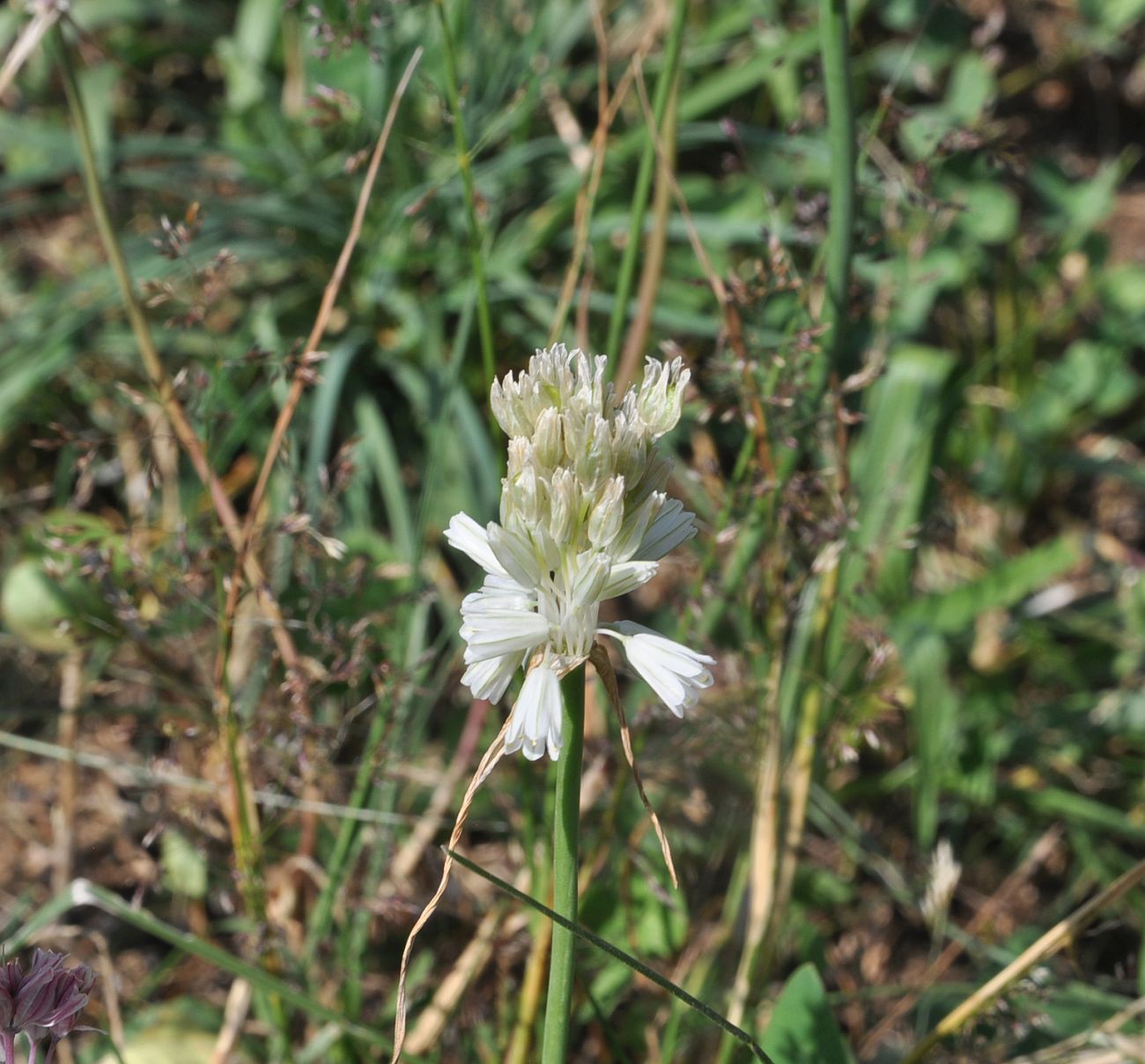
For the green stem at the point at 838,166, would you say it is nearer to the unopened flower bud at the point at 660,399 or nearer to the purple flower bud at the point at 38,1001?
the unopened flower bud at the point at 660,399

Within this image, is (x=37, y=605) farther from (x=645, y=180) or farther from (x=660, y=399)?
(x=660, y=399)

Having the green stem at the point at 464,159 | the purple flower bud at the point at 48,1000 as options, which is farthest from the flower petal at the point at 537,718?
the green stem at the point at 464,159

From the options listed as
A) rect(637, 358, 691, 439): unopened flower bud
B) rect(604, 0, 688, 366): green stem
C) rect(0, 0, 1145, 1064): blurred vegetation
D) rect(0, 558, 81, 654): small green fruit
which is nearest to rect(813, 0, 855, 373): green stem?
rect(0, 0, 1145, 1064): blurred vegetation

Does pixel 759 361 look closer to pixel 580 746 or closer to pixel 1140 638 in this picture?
pixel 580 746

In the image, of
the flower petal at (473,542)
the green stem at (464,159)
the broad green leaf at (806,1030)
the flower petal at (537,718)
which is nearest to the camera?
the flower petal at (537,718)

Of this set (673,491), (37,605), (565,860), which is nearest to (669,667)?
(565,860)

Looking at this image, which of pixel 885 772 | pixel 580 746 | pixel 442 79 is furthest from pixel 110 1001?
pixel 442 79

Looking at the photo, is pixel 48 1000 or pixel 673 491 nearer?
pixel 48 1000

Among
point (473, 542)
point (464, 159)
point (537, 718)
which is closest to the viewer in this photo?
point (537, 718)
